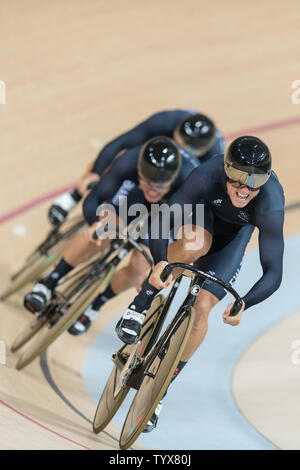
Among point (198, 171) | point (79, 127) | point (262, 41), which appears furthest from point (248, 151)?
point (262, 41)

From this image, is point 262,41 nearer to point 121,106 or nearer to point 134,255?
point 121,106

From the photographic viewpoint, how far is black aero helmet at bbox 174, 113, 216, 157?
500 cm

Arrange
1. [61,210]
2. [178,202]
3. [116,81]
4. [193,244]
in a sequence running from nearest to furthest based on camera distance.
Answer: [178,202] < [193,244] < [61,210] < [116,81]

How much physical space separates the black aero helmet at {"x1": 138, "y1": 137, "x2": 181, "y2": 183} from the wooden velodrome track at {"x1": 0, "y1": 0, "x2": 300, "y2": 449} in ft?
5.04

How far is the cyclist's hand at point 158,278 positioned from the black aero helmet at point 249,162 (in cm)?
48

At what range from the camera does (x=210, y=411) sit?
4375 millimetres

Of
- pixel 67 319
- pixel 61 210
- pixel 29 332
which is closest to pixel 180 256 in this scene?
pixel 67 319

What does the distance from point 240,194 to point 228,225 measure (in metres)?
0.40

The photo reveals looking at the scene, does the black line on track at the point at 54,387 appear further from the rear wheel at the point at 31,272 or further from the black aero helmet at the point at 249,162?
the black aero helmet at the point at 249,162

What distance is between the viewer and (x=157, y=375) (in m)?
3.50

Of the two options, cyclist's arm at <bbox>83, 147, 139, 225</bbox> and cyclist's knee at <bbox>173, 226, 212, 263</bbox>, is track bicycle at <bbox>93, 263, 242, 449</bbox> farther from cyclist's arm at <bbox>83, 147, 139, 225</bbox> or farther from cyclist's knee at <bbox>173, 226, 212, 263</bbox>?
cyclist's arm at <bbox>83, 147, 139, 225</bbox>

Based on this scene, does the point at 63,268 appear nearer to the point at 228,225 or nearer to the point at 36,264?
the point at 36,264

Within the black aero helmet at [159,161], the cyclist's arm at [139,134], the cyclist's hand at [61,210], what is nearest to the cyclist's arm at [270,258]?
the black aero helmet at [159,161]
